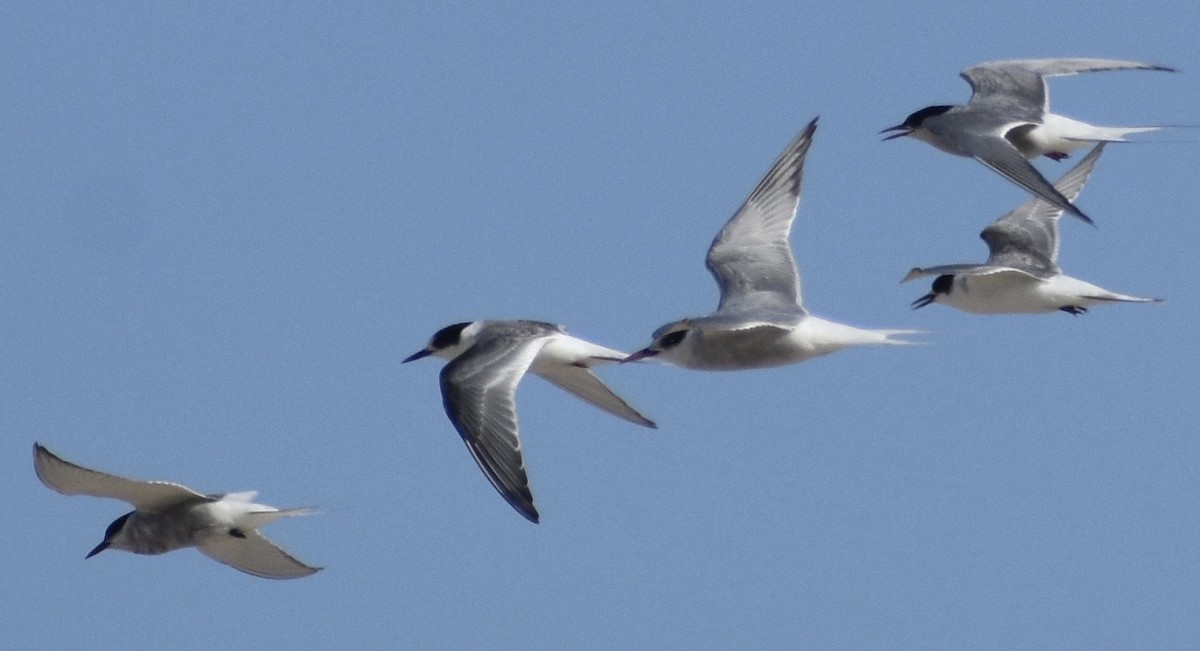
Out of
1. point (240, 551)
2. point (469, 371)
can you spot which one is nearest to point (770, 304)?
point (469, 371)

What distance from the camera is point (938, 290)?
14.2m

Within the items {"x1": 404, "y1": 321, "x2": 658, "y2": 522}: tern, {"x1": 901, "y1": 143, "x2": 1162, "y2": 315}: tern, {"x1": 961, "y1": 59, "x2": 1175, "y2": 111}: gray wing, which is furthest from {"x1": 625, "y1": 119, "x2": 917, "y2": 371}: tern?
{"x1": 961, "y1": 59, "x2": 1175, "y2": 111}: gray wing

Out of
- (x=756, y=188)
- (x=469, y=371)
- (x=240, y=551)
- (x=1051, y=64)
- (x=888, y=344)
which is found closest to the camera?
(x=888, y=344)

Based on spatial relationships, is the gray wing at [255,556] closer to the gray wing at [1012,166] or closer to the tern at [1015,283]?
the tern at [1015,283]

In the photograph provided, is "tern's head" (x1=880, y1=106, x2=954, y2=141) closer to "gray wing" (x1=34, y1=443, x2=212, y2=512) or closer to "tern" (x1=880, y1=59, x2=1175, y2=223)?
"tern" (x1=880, y1=59, x2=1175, y2=223)

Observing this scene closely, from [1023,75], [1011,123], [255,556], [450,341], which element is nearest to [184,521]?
[255,556]

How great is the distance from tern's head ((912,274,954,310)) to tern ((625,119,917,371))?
105 centimetres

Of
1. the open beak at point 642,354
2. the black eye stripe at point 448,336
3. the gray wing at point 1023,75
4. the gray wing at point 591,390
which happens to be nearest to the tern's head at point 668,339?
the open beak at point 642,354

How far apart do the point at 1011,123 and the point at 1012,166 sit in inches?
38.3

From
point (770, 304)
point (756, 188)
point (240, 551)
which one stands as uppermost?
point (756, 188)

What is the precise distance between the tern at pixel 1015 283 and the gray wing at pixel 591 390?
2.02m

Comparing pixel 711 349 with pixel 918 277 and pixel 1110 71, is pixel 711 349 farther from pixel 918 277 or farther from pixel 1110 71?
pixel 1110 71

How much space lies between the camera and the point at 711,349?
39.4 ft

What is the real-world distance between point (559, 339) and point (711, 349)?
1453 millimetres
